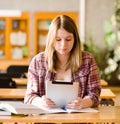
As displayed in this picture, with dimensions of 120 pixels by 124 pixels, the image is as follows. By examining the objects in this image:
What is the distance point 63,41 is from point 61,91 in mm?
373

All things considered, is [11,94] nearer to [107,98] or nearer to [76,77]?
[107,98]

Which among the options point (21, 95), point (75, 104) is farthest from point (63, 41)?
point (21, 95)

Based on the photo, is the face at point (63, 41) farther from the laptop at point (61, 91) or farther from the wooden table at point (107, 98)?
the wooden table at point (107, 98)

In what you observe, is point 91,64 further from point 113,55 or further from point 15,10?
point 15,10

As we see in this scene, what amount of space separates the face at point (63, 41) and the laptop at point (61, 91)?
0.26 meters

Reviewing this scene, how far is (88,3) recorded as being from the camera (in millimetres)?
10195

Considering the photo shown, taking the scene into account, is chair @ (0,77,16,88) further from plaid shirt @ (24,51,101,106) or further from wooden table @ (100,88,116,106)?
plaid shirt @ (24,51,101,106)

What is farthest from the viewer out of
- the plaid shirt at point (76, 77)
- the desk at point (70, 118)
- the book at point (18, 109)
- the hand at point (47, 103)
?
the plaid shirt at point (76, 77)

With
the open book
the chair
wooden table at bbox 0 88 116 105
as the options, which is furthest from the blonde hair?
the chair

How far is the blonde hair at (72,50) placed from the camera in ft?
9.78

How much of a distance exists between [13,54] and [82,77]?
8.26 metres

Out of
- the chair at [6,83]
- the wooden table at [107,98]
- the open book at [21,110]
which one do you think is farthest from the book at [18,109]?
the chair at [6,83]

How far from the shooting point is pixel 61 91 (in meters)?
2.89

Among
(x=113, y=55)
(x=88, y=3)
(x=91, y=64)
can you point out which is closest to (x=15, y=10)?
(x=88, y=3)
